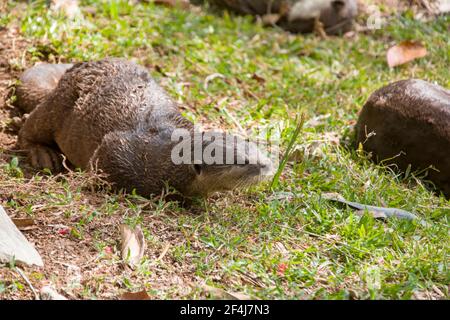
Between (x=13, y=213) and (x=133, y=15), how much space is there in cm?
326

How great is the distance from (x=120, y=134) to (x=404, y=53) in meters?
3.34

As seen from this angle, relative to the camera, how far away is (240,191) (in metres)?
4.17

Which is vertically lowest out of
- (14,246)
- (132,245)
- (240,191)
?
(240,191)

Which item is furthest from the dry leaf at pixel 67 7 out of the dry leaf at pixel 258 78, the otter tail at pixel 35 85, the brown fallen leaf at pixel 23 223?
the brown fallen leaf at pixel 23 223

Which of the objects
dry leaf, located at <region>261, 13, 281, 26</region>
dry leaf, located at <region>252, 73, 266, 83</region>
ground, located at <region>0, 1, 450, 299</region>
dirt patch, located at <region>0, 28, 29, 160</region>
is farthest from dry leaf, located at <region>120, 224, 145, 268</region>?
dry leaf, located at <region>261, 13, 281, 26</region>

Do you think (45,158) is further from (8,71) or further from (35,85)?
(8,71)

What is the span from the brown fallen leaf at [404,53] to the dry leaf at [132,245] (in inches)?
145

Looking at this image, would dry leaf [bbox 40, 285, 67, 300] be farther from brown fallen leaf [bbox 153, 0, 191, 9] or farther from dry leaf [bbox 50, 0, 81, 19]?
brown fallen leaf [bbox 153, 0, 191, 9]

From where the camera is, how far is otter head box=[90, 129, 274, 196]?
376 centimetres

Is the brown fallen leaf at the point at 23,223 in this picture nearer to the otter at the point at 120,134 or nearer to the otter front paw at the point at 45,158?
the otter at the point at 120,134

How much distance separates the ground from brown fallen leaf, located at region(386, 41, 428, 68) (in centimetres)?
7

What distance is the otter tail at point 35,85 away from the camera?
16.6ft

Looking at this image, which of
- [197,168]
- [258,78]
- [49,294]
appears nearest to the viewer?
[49,294]

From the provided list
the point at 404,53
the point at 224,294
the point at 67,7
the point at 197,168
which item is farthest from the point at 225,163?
the point at 404,53
